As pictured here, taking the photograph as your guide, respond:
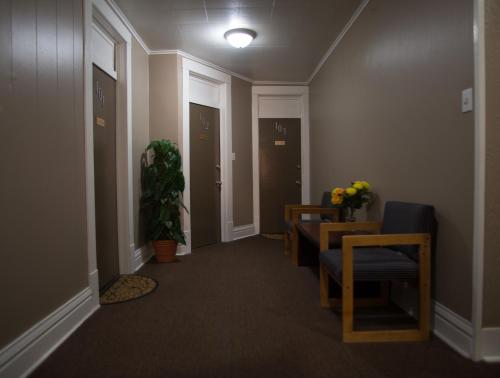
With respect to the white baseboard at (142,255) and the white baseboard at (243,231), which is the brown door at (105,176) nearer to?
the white baseboard at (142,255)

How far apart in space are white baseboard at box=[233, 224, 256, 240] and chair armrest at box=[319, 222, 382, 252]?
2.91 metres

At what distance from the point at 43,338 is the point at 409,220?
2.16 metres

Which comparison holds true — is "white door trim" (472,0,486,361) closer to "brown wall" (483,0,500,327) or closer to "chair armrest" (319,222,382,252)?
"brown wall" (483,0,500,327)

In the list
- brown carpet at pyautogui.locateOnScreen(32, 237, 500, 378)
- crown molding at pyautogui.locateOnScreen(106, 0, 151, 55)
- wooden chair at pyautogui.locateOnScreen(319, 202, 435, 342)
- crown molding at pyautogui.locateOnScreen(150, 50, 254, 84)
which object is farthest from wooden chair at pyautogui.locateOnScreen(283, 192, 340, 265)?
crown molding at pyautogui.locateOnScreen(106, 0, 151, 55)

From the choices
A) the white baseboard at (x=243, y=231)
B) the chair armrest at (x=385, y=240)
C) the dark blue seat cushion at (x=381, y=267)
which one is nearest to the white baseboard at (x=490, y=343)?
the dark blue seat cushion at (x=381, y=267)

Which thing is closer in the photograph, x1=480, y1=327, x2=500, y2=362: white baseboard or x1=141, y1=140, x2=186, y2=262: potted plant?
x1=480, y1=327, x2=500, y2=362: white baseboard

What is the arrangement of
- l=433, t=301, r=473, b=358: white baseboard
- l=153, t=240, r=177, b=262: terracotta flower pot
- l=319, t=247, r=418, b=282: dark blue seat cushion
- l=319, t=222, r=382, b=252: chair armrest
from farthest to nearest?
1. l=153, t=240, r=177, b=262: terracotta flower pot
2. l=319, t=222, r=382, b=252: chair armrest
3. l=319, t=247, r=418, b=282: dark blue seat cushion
4. l=433, t=301, r=473, b=358: white baseboard

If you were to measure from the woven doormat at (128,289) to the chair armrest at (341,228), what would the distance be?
1.50m

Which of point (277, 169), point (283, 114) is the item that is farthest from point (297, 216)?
point (283, 114)

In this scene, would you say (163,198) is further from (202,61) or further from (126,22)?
(202,61)

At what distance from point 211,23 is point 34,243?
2.77m

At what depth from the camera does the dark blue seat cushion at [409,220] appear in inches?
75.6

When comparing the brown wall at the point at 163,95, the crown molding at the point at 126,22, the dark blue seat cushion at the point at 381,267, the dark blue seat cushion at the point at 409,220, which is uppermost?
the crown molding at the point at 126,22

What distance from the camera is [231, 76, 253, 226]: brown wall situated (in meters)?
5.20
